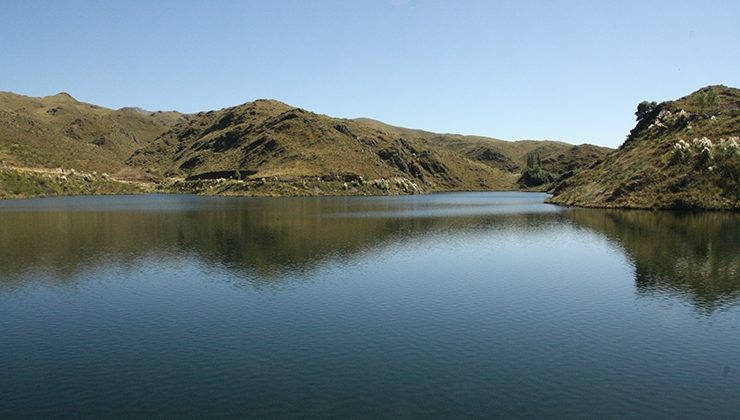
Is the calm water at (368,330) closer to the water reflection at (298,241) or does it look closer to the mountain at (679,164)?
the water reflection at (298,241)

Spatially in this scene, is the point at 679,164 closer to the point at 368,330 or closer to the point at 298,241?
the point at 298,241

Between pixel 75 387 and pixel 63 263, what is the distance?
4414cm

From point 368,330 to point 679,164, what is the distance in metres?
138

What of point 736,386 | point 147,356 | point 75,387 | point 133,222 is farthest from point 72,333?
point 133,222

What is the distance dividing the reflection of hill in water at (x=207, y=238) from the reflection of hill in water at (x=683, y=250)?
2587 centimetres

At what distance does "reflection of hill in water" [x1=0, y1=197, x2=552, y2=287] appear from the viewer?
65375 mm

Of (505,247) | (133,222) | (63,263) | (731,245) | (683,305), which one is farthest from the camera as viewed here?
(133,222)

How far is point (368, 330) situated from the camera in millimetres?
37781

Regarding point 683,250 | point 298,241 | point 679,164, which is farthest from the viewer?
→ point 679,164

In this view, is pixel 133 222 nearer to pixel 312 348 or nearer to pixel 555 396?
pixel 312 348

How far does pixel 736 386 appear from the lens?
27.9 metres

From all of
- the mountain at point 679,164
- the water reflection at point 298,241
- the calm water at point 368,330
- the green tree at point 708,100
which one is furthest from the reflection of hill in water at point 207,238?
the green tree at point 708,100

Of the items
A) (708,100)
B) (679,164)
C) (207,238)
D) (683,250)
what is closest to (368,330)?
(683,250)

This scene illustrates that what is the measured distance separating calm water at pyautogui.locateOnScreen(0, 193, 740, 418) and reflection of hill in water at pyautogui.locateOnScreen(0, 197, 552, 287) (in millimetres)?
766
